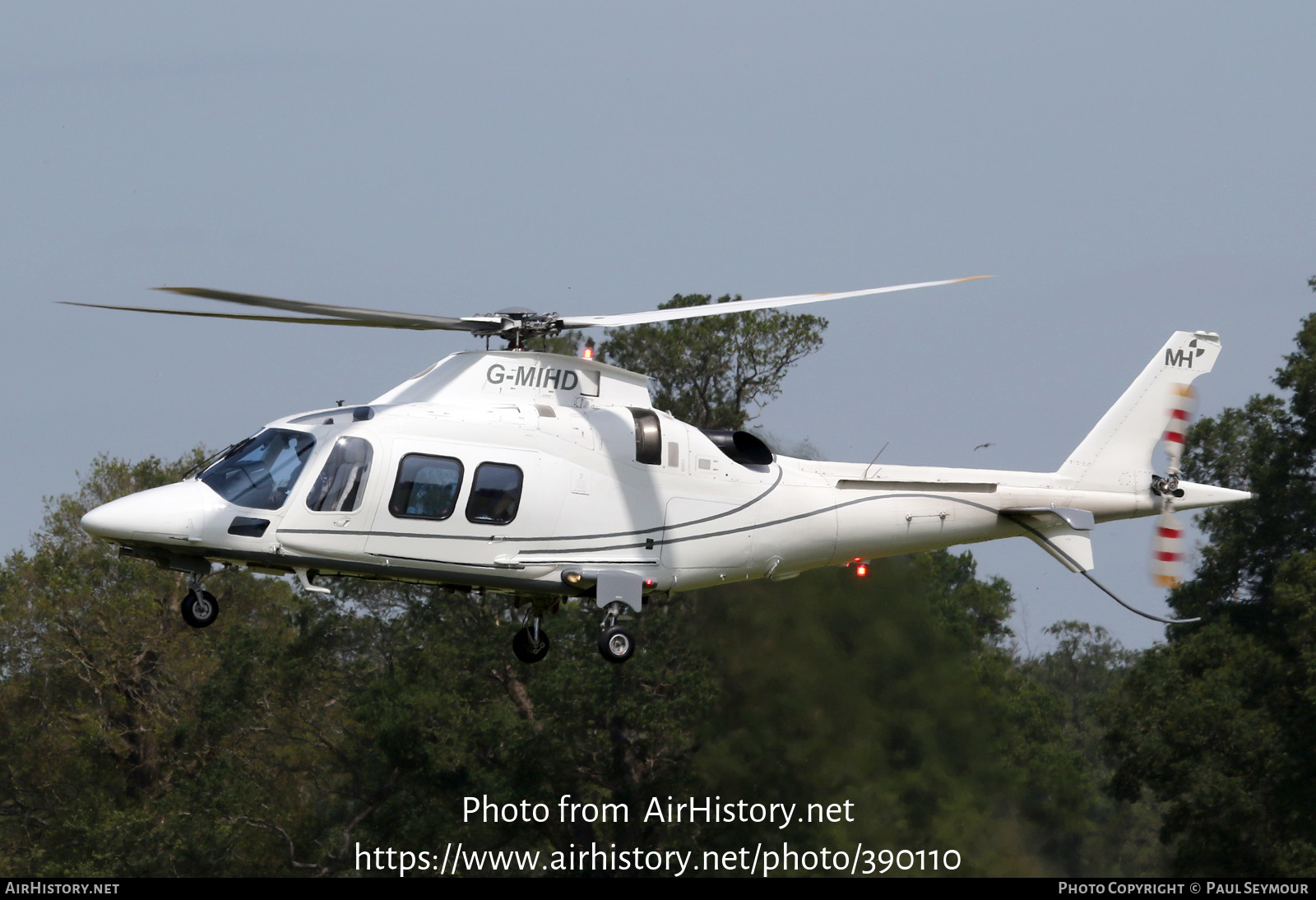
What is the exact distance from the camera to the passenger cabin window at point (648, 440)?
14570mm

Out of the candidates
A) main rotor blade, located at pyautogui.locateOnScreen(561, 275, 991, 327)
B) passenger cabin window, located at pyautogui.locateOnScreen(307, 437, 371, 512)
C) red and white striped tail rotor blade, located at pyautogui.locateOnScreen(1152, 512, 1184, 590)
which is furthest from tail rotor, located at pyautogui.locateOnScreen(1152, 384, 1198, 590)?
passenger cabin window, located at pyautogui.locateOnScreen(307, 437, 371, 512)

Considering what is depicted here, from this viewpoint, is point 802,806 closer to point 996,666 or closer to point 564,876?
point 996,666

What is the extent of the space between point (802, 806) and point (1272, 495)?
1889 cm

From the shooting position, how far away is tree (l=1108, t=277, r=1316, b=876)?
1156 inches

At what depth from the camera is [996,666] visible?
2186 cm

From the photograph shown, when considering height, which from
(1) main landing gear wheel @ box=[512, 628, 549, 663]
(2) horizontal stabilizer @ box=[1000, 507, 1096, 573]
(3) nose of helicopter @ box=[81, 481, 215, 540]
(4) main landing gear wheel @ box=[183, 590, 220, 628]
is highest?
(3) nose of helicopter @ box=[81, 481, 215, 540]

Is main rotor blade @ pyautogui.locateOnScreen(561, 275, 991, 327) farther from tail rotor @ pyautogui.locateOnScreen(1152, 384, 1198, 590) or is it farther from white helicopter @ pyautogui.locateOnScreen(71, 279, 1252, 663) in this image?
tail rotor @ pyautogui.locateOnScreen(1152, 384, 1198, 590)

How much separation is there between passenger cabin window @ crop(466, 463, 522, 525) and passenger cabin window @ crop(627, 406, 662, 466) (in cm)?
127

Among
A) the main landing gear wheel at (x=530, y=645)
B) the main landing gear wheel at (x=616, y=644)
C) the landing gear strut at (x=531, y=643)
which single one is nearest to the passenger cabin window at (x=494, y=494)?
the main landing gear wheel at (x=616, y=644)

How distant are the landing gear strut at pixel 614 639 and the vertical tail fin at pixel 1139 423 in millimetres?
5224

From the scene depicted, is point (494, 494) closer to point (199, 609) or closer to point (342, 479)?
point (342, 479)

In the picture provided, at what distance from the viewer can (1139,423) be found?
55.8 ft

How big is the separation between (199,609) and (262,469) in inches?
55.1

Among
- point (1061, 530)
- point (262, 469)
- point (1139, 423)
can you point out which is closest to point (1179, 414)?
point (1139, 423)
